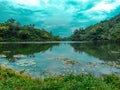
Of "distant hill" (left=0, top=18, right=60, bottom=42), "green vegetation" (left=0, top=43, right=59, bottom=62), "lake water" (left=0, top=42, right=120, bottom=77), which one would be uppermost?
"distant hill" (left=0, top=18, right=60, bottom=42)

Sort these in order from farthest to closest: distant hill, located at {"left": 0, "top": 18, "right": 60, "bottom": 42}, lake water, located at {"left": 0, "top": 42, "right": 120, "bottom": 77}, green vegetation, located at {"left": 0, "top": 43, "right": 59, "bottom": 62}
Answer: distant hill, located at {"left": 0, "top": 18, "right": 60, "bottom": 42} < green vegetation, located at {"left": 0, "top": 43, "right": 59, "bottom": 62} < lake water, located at {"left": 0, "top": 42, "right": 120, "bottom": 77}

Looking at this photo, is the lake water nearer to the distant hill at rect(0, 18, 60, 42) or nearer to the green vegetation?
the green vegetation

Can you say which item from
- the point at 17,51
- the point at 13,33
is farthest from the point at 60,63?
the point at 13,33

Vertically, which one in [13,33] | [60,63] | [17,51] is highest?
[13,33]

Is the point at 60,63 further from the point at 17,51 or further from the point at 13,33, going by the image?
the point at 13,33

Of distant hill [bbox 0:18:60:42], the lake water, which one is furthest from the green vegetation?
distant hill [bbox 0:18:60:42]

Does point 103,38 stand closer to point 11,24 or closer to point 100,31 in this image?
point 100,31

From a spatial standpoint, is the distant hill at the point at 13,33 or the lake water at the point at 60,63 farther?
the distant hill at the point at 13,33

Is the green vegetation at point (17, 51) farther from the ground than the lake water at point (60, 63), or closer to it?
farther from the ground

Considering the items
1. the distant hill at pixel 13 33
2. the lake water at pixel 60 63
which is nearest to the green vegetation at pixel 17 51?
the lake water at pixel 60 63

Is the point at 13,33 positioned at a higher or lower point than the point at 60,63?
higher

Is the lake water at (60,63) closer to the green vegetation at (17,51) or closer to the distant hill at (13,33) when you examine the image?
the green vegetation at (17,51)

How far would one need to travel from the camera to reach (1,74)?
20922 millimetres

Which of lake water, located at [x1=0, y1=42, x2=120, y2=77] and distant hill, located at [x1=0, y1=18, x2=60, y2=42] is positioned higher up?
distant hill, located at [x1=0, y1=18, x2=60, y2=42]
